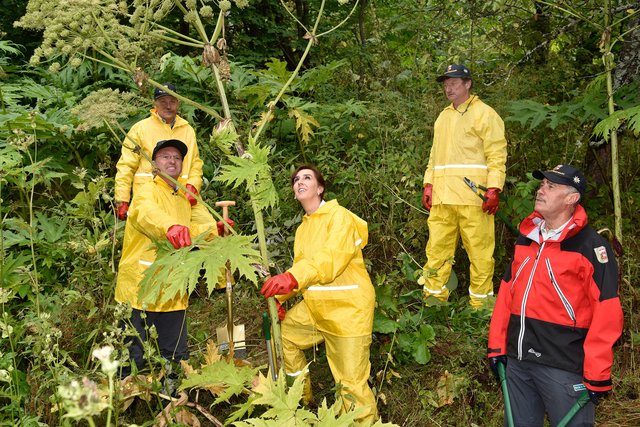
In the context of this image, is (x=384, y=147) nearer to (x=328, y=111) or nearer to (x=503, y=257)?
(x=328, y=111)

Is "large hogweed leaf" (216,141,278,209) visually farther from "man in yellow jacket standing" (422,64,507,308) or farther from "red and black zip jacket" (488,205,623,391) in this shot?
"man in yellow jacket standing" (422,64,507,308)

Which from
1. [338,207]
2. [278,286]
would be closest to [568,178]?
[338,207]

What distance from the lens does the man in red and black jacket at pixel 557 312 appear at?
294 cm

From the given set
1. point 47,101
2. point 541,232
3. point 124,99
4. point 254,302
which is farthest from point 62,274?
point 541,232

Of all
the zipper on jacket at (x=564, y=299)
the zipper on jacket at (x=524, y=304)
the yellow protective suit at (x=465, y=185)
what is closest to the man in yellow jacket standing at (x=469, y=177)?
the yellow protective suit at (x=465, y=185)

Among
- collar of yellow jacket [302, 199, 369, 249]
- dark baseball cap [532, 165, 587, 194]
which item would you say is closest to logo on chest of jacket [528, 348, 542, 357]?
dark baseball cap [532, 165, 587, 194]

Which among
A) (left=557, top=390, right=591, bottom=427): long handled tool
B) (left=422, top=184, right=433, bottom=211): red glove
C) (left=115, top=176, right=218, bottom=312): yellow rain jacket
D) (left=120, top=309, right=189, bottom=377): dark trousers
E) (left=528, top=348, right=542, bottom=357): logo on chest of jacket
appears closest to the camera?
(left=557, top=390, right=591, bottom=427): long handled tool

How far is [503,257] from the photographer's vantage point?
6383mm

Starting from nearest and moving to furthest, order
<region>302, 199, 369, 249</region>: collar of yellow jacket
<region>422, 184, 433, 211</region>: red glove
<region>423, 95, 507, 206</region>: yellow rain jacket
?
<region>302, 199, 369, 249</region>: collar of yellow jacket < <region>423, 95, 507, 206</region>: yellow rain jacket < <region>422, 184, 433, 211</region>: red glove

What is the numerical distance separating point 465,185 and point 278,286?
124 inches

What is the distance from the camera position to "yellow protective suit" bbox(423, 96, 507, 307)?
546 centimetres

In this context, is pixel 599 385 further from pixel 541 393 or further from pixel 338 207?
pixel 338 207

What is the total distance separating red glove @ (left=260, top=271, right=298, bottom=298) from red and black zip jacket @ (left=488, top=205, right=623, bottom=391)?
53.0 inches

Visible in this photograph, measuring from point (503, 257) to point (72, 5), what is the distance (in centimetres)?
509
